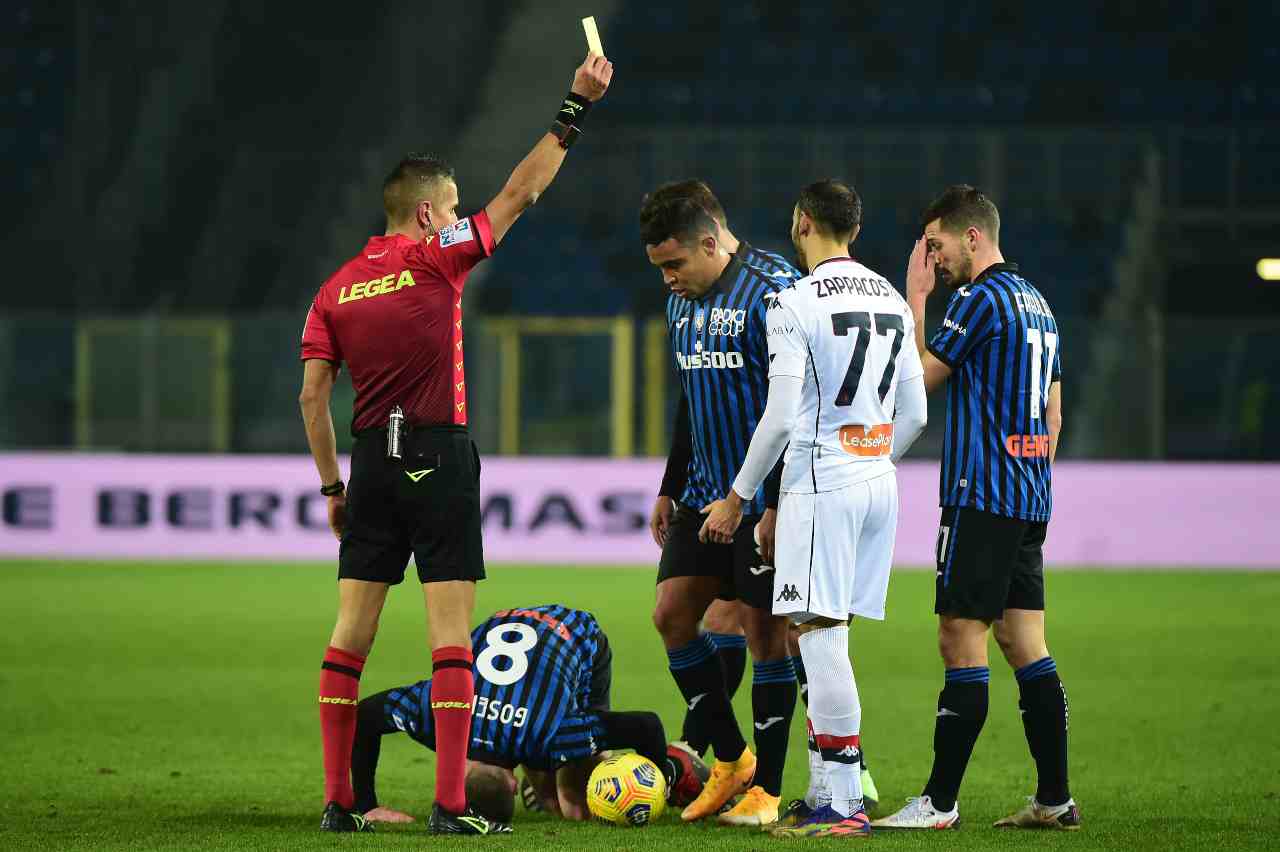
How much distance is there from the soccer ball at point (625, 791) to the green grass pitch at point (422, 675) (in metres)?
0.08

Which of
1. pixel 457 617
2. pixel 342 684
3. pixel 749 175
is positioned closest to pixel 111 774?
pixel 342 684

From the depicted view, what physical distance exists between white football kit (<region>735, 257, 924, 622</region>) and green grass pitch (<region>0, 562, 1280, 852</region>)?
2.39 feet

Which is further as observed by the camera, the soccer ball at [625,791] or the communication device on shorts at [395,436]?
the soccer ball at [625,791]

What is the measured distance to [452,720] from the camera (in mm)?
4926

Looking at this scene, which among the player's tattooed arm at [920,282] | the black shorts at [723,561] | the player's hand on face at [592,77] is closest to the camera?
the player's hand on face at [592,77]

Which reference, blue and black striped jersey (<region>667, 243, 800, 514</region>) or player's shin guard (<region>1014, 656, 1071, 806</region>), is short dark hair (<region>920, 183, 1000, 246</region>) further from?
player's shin guard (<region>1014, 656, 1071, 806</region>)

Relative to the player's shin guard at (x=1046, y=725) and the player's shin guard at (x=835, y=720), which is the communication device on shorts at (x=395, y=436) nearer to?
the player's shin guard at (x=835, y=720)

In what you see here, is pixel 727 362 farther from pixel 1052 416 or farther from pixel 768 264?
pixel 1052 416

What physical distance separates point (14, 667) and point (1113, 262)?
1473 centimetres

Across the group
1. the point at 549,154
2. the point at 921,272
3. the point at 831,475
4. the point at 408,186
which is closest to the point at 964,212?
the point at 921,272

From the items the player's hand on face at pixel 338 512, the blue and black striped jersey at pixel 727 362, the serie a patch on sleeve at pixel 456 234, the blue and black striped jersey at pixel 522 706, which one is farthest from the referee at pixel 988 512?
the player's hand on face at pixel 338 512

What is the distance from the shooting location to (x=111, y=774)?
612 cm

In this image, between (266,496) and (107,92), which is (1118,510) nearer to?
(266,496)

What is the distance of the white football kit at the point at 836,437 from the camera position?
488cm
